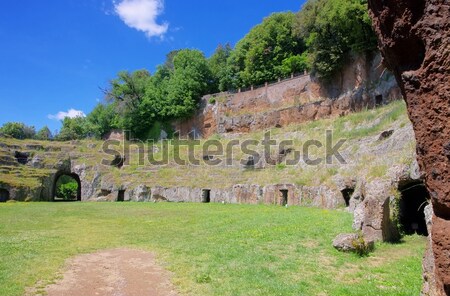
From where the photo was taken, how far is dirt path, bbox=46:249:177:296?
7449mm

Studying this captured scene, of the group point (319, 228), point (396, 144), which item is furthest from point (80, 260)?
point (396, 144)

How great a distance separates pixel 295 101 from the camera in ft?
162

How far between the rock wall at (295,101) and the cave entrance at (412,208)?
22664 millimetres

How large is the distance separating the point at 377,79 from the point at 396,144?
1978 cm

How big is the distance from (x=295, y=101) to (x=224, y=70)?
19.1 metres

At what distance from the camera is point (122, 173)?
39188 millimetres

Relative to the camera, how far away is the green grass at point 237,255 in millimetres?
7508

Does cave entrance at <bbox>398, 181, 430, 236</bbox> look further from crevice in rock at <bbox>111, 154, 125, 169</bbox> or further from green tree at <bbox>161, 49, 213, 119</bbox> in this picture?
green tree at <bbox>161, 49, 213, 119</bbox>

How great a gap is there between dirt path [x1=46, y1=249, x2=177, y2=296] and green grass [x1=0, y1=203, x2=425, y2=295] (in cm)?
34

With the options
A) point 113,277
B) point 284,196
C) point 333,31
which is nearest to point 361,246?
point 113,277

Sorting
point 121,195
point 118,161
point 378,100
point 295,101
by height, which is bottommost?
point 121,195

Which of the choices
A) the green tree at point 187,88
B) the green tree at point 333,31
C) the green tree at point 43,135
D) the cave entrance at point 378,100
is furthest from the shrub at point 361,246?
the green tree at point 43,135

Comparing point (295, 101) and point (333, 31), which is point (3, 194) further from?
point (333, 31)

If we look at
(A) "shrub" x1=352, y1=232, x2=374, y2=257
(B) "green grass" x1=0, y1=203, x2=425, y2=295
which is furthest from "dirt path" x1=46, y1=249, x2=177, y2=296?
(A) "shrub" x1=352, y1=232, x2=374, y2=257
